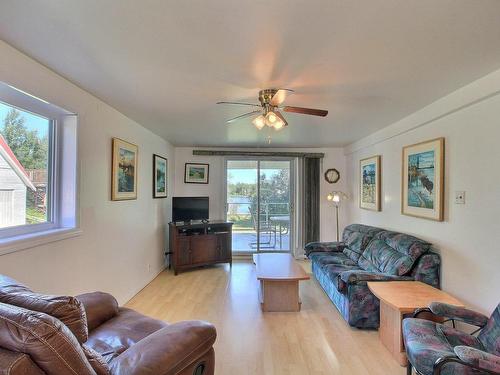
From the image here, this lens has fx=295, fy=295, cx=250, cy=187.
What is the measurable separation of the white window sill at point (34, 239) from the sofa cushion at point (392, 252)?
3.07 meters

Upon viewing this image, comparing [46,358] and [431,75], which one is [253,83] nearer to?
[431,75]

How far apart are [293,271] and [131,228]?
2.09 meters

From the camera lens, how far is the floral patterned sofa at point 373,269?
2912 millimetres

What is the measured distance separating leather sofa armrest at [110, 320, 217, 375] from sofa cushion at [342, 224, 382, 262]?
2.95 metres

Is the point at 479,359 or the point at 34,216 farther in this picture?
the point at 34,216

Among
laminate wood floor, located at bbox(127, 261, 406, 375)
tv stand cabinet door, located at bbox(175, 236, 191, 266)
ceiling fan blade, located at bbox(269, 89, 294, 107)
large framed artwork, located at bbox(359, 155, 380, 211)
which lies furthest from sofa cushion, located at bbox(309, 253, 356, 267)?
ceiling fan blade, located at bbox(269, 89, 294, 107)

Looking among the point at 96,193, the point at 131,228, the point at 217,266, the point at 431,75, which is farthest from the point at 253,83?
the point at 217,266

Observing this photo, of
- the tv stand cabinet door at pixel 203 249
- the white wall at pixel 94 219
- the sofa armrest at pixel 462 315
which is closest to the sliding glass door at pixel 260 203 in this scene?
the tv stand cabinet door at pixel 203 249

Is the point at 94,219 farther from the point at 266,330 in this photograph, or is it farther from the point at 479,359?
the point at 479,359

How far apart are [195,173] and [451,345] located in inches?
187

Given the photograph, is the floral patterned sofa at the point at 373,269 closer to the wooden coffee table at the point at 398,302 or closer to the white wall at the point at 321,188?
the wooden coffee table at the point at 398,302

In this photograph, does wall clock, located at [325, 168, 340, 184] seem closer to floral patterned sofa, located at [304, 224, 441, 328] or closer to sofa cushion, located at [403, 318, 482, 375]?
floral patterned sofa, located at [304, 224, 441, 328]

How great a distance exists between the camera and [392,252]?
3.31 metres

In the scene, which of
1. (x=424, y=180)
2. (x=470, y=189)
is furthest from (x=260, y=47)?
(x=424, y=180)
